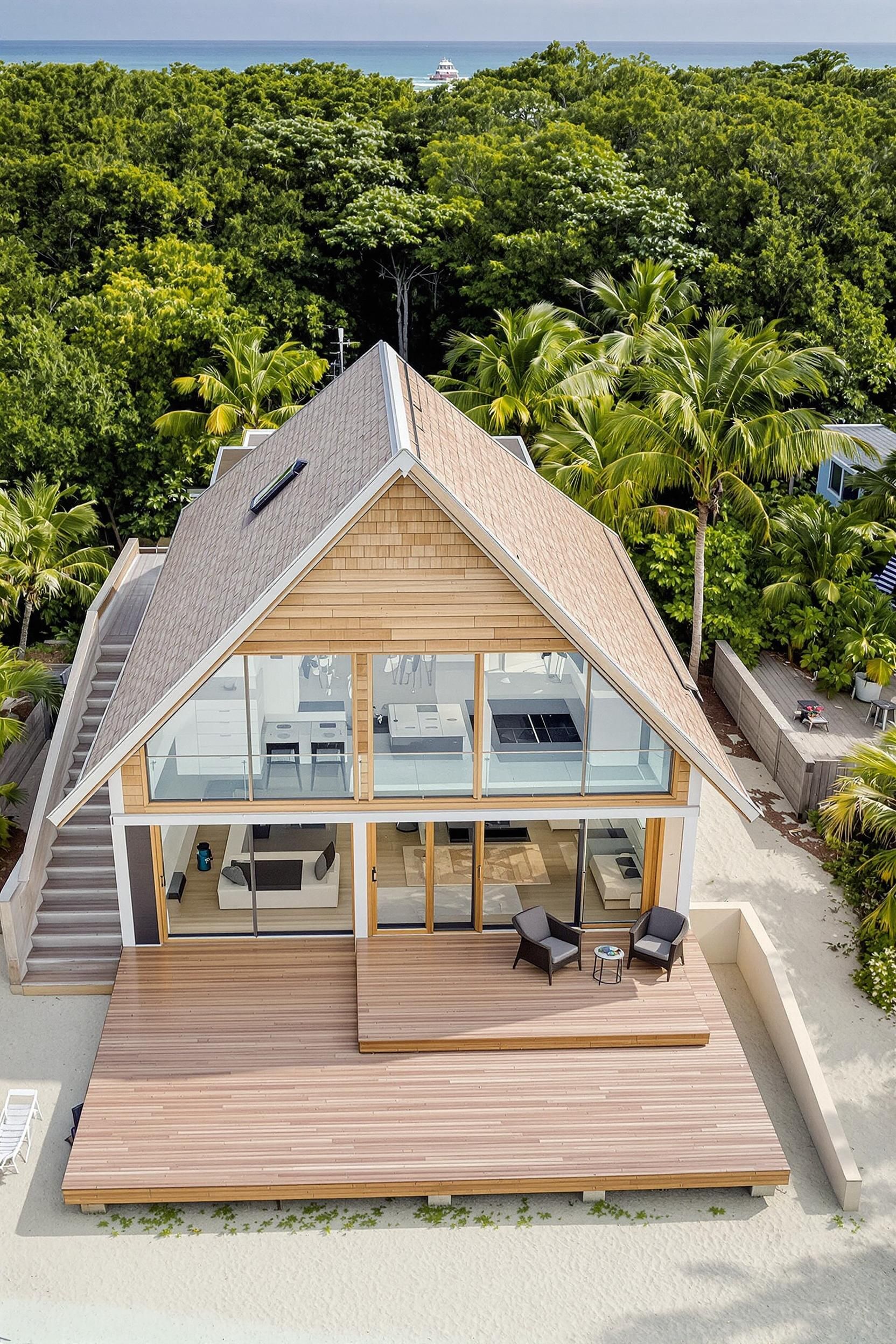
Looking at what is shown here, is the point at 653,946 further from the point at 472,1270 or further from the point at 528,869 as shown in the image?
the point at 472,1270

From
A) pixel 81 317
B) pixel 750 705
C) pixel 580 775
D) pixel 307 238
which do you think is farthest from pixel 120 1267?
pixel 307 238

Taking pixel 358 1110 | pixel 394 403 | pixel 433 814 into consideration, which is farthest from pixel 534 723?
pixel 358 1110

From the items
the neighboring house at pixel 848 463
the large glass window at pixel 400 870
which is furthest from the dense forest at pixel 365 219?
the large glass window at pixel 400 870

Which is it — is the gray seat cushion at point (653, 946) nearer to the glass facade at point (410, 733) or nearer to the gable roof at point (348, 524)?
the glass facade at point (410, 733)

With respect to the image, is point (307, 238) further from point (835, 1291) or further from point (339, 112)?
point (835, 1291)

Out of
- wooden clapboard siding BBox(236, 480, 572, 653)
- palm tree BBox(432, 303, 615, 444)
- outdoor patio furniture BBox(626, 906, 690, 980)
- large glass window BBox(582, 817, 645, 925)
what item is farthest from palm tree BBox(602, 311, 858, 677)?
outdoor patio furniture BBox(626, 906, 690, 980)

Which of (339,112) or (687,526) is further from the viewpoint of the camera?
(339,112)

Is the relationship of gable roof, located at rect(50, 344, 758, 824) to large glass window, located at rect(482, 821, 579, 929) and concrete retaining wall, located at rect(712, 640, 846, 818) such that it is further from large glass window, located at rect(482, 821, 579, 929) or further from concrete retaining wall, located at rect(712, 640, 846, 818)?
concrete retaining wall, located at rect(712, 640, 846, 818)
